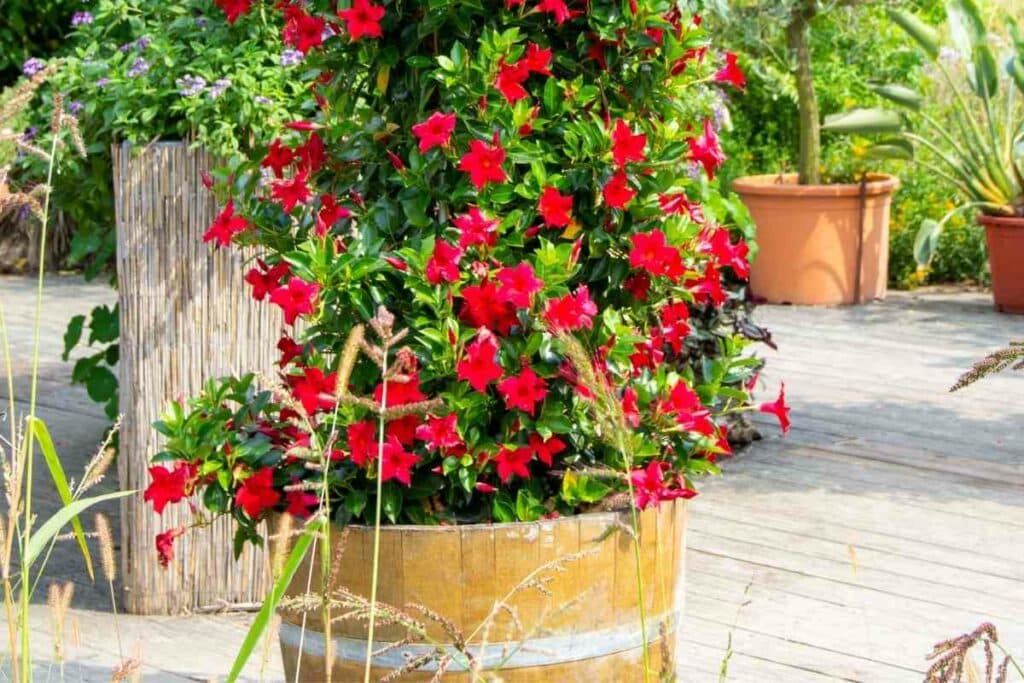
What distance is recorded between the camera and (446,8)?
2412mm

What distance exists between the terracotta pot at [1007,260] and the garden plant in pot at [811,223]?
58 centimetres

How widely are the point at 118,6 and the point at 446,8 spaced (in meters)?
1.70

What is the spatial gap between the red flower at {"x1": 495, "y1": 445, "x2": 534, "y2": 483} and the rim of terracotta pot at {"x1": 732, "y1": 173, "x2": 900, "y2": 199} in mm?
5406

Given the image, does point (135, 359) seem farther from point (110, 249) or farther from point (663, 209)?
point (663, 209)

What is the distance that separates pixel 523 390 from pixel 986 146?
18.9 feet

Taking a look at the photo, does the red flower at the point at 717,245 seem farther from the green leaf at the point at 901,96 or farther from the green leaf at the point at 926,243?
the green leaf at the point at 901,96

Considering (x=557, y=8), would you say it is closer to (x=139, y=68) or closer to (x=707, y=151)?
(x=707, y=151)

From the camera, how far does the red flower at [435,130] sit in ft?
7.66

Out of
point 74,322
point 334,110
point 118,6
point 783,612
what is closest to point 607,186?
point 334,110

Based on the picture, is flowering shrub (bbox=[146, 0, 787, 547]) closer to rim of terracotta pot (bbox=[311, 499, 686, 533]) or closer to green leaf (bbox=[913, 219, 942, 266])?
rim of terracotta pot (bbox=[311, 499, 686, 533])

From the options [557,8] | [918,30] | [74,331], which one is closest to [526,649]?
[557,8]

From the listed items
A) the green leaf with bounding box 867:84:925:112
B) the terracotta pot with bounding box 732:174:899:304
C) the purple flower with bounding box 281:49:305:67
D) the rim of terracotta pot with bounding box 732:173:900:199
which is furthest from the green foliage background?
the purple flower with bounding box 281:49:305:67

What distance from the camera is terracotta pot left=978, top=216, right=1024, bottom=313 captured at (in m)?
7.16

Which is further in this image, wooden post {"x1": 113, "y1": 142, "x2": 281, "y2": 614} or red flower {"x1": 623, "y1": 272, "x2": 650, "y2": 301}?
wooden post {"x1": 113, "y1": 142, "x2": 281, "y2": 614}
